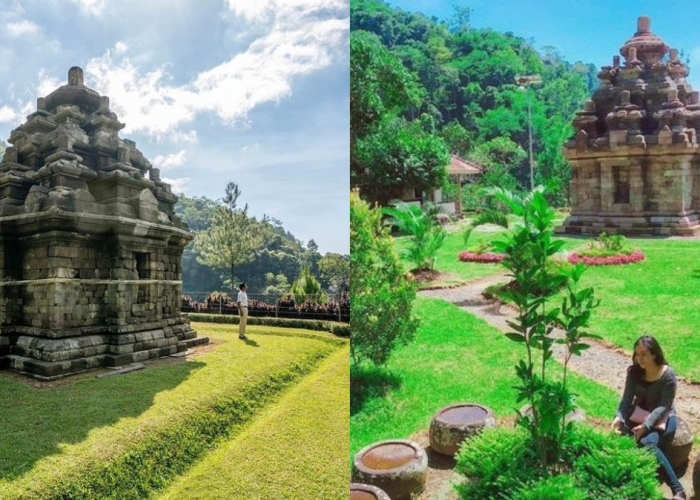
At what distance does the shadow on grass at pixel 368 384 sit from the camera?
115 inches

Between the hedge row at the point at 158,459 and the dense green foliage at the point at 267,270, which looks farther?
the dense green foliage at the point at 267,270

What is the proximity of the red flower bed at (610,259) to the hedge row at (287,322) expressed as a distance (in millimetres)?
8297

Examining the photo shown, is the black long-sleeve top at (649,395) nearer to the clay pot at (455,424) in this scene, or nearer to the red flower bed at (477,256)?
the clay pot at (455,424)

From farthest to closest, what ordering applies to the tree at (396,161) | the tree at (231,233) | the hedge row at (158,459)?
the tree at (231,233) < the hedge row at (158,459) < the tree at (396,161)

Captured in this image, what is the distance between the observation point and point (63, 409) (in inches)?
213

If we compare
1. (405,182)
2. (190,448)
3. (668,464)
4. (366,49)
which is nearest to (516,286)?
(405,182)

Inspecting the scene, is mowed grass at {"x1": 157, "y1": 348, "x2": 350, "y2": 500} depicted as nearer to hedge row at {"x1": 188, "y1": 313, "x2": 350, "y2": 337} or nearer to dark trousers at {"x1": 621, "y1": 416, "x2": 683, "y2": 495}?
dark trousers at {"x1": 621, "y1": 416, "x2": 683, "y2": 495}

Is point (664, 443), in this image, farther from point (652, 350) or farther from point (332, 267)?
point (332, 267)

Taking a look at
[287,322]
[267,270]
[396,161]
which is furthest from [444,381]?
[267,270]

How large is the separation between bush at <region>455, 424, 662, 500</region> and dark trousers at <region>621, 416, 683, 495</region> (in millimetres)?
46

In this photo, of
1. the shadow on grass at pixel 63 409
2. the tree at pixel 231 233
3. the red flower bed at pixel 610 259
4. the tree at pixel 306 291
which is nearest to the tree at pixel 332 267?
the tree at pixel 231 233

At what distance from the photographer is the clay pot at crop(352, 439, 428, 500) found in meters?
2.51

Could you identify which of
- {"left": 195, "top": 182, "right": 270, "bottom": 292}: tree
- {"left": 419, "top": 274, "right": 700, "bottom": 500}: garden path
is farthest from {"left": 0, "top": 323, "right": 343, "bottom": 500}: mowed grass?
{"left": 195, "top": 182, "right": 270, "bottom": 292}: tree

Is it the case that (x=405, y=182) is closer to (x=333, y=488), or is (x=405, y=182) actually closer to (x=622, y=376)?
(x=622, y=376)
